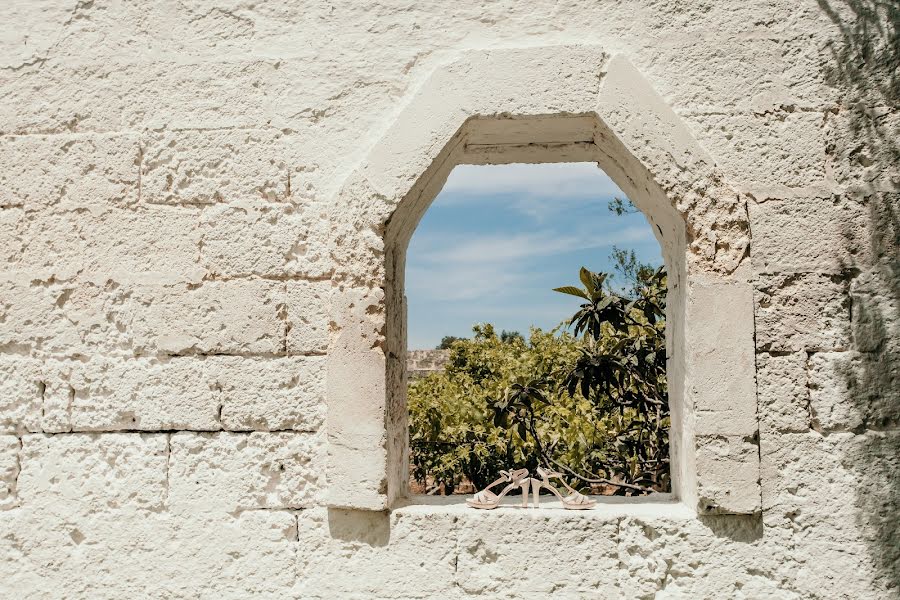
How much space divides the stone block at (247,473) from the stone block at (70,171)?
964 millimetres

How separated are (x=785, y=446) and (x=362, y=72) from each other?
74.9 inches

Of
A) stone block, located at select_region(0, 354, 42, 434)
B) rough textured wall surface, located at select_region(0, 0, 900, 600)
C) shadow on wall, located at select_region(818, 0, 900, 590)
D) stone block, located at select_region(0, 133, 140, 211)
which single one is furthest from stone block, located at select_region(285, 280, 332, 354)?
shadow on wall, located at select_region(818, 0, 900, 590)

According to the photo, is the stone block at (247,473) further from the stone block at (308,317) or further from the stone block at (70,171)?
the stone block at (70,171)

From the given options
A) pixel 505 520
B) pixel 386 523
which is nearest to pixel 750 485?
pixel 505 520

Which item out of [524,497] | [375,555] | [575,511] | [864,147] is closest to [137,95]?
[375,555]

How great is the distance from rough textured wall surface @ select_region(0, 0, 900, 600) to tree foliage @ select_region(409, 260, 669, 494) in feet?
4.67

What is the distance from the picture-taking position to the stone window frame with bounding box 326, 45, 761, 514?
2211 millimetres

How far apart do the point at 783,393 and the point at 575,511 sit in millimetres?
773

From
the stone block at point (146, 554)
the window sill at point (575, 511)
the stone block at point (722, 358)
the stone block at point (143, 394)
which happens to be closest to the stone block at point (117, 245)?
the stone block at point (143, 394)

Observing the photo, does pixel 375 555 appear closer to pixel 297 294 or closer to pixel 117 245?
pixel 297 294

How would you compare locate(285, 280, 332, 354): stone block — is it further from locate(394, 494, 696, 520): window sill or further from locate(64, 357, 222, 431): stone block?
locate(394, 494, 696, 520): window sill

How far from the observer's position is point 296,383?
2.38 meters

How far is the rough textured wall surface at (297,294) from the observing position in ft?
7.22

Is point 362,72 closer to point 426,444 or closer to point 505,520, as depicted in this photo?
point 505,520
